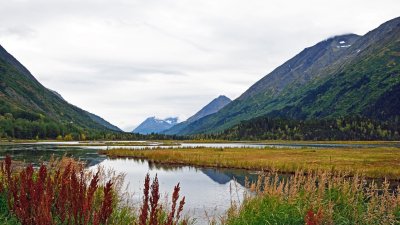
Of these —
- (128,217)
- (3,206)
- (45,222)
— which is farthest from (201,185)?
(45,222)

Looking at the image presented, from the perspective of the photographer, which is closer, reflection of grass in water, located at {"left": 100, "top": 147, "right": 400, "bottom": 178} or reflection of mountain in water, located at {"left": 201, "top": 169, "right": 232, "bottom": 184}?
reflection of mountain in water, located at {"left": 201, "top": 169, "right": 232, "bottom": 184}

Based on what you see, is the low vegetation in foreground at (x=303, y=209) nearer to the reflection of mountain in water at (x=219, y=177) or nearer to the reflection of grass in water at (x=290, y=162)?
the reflection of grass in water at (x=290, y=162)

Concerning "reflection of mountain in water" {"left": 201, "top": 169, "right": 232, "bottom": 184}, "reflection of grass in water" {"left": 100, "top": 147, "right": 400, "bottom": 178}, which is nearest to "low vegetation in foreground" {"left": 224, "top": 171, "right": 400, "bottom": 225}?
"reflection of grass in water" {"left": 100, "top": 147, "right": 400, "bottom": 178}

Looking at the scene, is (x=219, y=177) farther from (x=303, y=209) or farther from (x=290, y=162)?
(x=303, y=209)

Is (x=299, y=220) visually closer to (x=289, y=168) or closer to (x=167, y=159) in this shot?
(x=289, y=168)

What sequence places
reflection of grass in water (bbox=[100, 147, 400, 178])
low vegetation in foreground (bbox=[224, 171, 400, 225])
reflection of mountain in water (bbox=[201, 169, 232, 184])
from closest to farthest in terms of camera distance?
1. low vegetation in foreground (bbox=[224, 171, 400, 225])
2. reflection of mountain in water (bbox=[201, 169, 232, 184])
3. reflection of grass in water (bbox=[100, 147, 400, 178])

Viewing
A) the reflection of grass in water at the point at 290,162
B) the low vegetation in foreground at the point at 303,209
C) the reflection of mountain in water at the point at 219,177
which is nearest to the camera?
the low vegetation in foreground at the point at 303,209

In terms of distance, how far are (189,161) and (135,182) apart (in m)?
28.8

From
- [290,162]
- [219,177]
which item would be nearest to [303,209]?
[219,177]

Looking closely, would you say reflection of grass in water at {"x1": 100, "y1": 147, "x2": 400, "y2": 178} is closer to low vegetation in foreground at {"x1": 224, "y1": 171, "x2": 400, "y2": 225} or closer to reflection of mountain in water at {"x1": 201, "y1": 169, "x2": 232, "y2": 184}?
reflection of mountain in water at {"x1": 201, "y1": 169, "x2": 232, "y2": 184}

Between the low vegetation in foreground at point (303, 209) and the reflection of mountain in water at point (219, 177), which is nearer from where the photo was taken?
the low vegetation in foreground at point (303, 209)

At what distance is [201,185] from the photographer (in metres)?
41.8

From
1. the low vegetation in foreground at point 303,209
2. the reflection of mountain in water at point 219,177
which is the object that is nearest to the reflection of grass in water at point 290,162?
the reflection of mountain in water at point 219,177

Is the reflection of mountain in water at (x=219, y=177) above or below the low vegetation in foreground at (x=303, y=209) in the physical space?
below
